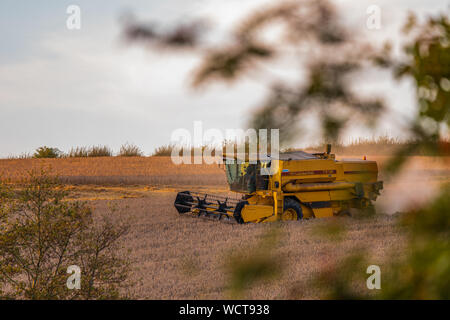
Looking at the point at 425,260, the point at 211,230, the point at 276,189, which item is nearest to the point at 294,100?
the point at 425,260

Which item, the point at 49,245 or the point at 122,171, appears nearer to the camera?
the point at 49,245

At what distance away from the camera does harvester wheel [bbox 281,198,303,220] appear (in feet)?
46.1

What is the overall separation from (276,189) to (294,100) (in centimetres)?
1224

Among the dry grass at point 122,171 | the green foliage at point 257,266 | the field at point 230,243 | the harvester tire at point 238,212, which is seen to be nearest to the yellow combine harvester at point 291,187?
the harvester tire at point 238,212

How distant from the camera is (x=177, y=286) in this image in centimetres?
746

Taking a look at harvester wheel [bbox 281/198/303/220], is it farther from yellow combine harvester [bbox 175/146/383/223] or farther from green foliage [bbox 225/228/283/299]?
green foliage [bbox 225/228/283/299]

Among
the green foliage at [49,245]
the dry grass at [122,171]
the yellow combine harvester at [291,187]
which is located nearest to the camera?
the green foliage at [49,245]

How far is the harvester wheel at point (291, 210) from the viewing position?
14.0 metres

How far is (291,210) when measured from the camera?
14.3 meters

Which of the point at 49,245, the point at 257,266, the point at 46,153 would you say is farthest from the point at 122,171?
the point at 257,266

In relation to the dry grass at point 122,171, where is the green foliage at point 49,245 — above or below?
below

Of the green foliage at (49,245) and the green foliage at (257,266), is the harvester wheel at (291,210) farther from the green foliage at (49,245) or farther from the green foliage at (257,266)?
the green foliage at (257,266)

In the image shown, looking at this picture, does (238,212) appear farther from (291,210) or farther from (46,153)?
(46,153)
